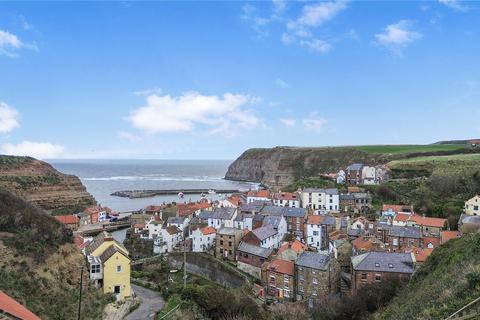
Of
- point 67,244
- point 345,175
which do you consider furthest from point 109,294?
point 345,175

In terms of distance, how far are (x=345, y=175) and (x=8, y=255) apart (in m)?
79.0

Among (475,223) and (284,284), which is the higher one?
(475,223)

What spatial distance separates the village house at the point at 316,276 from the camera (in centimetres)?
3188

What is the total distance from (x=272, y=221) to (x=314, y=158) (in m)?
105

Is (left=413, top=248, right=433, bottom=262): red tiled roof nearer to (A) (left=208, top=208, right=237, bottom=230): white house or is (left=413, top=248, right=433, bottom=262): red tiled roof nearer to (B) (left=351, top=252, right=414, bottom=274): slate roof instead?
(B) (left=351, top=252, right=414, bottom=274): slate roof

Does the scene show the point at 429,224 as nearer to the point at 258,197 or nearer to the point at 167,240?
the point at 258,197

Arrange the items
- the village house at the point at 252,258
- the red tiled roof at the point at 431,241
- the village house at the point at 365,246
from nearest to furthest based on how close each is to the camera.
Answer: the village house at the point at 365,246 < the village house at the point at 252,258 < the red tiled roof at the point at 431,241

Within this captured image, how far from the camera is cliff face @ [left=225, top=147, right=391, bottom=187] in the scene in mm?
136913

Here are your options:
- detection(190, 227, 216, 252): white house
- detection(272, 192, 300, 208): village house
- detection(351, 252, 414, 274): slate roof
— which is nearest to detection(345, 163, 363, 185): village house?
detection(272, 192, 300, 208): village house

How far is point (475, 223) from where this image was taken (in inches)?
1581

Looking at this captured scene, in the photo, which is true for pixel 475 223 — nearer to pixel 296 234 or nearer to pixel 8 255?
pixel 296 234

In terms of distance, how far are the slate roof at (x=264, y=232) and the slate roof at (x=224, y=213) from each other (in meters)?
8.46

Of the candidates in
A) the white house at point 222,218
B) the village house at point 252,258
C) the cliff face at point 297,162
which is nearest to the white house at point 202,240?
the white house at point 222,218

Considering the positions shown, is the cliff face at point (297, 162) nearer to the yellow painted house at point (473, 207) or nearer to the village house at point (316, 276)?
the yellow painted house at point (473, 207)
